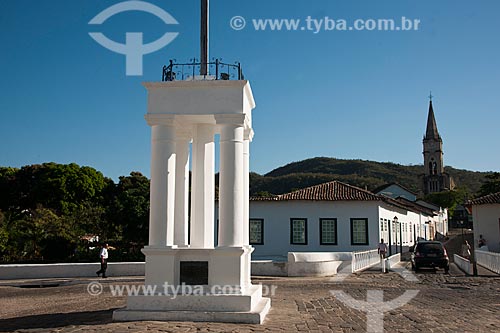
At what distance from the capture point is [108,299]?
45.2ft

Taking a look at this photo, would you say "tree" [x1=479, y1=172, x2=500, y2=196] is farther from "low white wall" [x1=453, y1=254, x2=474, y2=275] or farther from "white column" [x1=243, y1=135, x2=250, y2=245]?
"white column" [x1=243, y1=135, x2=250, y2=245]

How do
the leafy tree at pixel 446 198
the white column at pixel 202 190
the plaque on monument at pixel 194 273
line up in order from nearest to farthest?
1. the plaque on monument at pixel 194 273
2. the white column at pixel 202 190
3. the leafy tree at pixel 446 198

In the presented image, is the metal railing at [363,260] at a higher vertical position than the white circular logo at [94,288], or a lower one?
higher

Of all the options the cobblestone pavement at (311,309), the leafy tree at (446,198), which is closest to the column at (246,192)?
the cobblestone pavement at (311,309)

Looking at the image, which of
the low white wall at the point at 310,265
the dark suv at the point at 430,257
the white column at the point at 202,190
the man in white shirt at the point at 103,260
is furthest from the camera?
the dark suv at the point at 430,257

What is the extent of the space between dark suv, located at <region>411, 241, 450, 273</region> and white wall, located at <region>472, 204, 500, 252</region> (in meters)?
8.97

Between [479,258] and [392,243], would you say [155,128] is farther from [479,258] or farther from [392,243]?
[392,243]

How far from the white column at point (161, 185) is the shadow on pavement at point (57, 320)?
1.73 meters

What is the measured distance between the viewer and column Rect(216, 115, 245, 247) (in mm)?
10276

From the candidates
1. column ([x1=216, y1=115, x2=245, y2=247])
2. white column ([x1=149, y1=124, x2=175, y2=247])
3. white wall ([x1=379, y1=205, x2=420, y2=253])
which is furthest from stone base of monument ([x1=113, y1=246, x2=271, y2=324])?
white wall ([x1=379, y1=205, x2=420, y2=253])

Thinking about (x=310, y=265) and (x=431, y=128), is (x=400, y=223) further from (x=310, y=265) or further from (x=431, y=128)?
(x=431, y=128)

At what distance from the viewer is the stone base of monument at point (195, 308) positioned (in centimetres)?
937

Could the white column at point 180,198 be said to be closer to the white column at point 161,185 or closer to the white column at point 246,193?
the white column at point 161,185

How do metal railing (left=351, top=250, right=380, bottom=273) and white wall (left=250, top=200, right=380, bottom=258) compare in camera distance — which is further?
white wall (left=250, top=200, right=380, bottom=258)
